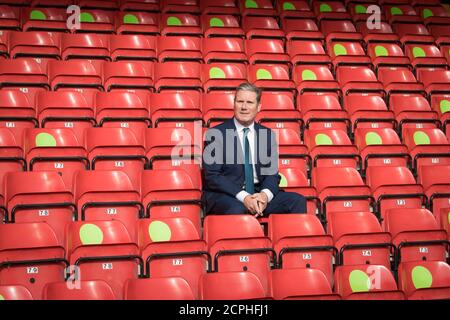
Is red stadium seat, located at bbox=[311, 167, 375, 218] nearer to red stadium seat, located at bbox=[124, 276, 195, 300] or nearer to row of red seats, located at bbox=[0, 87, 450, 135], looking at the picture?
row of red seats, located at bbox=[0, 87, 450, 135]

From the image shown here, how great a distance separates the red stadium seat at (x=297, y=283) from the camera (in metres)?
2.12

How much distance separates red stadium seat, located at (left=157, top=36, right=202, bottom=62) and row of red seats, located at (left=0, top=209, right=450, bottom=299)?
158 cm

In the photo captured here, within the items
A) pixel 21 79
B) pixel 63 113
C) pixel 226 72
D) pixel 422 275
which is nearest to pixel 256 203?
pixel 422 275

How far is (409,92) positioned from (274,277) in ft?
6.62

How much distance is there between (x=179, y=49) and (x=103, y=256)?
1.92 meters

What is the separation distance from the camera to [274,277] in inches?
84.7

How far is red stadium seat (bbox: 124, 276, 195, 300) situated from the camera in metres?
1.96

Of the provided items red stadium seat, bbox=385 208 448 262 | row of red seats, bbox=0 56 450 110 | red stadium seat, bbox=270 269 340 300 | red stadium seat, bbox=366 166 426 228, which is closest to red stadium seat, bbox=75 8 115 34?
row of red seats, bbox=0 56 450 110

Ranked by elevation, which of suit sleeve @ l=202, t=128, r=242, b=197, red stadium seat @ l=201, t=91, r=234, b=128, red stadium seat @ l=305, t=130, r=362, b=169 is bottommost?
suit sleeve @ l=202, t=128, r=242, b=197

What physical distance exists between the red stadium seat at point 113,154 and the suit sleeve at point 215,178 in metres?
0.28

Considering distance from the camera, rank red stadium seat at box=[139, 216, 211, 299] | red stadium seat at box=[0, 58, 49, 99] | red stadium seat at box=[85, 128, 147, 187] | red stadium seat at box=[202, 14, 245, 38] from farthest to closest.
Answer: red stadium seat at box=[202, 14, 245, 38] → red stadium seat at box=[0, 58, 49, 99] → red stadium seat at box=[85, 128, 147, 187] → red stadium seat at box=[139, 216, 211, 299]

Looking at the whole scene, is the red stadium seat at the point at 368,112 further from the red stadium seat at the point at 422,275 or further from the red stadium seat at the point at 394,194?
the red stadium seat at the point at 422,275

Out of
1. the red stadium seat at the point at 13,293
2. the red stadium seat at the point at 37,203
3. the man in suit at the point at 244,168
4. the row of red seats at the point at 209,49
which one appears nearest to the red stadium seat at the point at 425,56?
the row of red seats at the point at 209,49
